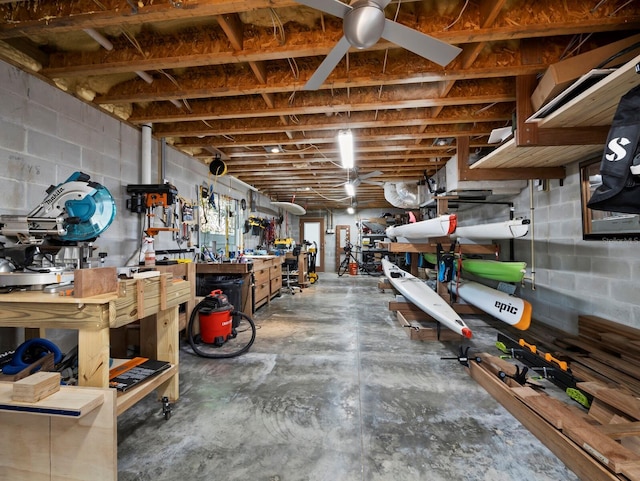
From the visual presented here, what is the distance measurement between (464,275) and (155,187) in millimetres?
5017

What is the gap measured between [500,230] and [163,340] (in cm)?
Result: 345

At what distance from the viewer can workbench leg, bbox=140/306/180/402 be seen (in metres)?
1.85

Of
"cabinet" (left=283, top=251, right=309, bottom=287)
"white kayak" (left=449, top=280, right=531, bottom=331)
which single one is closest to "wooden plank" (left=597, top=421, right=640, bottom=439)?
"white kayak" (left=449, top=280, right=531, bottom=331)

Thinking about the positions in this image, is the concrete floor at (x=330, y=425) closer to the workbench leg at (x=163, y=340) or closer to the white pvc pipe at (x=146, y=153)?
the workbench leg at (x=163, y=340)

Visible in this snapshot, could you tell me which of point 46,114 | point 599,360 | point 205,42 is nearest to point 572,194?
point 599,360

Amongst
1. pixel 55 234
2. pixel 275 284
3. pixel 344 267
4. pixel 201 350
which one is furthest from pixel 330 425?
pixel 344 267

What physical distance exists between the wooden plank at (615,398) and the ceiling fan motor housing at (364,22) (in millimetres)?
2456

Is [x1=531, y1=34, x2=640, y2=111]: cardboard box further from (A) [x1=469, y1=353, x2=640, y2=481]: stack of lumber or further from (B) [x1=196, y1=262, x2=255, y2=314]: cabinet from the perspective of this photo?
(B) [x1=196, y1=262, x2=255, y2=314]: cabinet

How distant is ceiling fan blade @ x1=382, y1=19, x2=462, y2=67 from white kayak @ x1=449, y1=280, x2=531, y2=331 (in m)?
2.66

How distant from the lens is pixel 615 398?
1.65m

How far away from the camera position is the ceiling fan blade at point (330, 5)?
140 centimetres

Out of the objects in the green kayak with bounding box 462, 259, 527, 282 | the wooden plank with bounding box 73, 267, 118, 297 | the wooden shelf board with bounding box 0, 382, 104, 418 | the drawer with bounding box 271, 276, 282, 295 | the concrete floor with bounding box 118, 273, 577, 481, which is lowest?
the concrete floor with bounding box 118, 273, 577, 481

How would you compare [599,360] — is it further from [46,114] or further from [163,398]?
[46,114]

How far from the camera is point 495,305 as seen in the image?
10.9 feet
